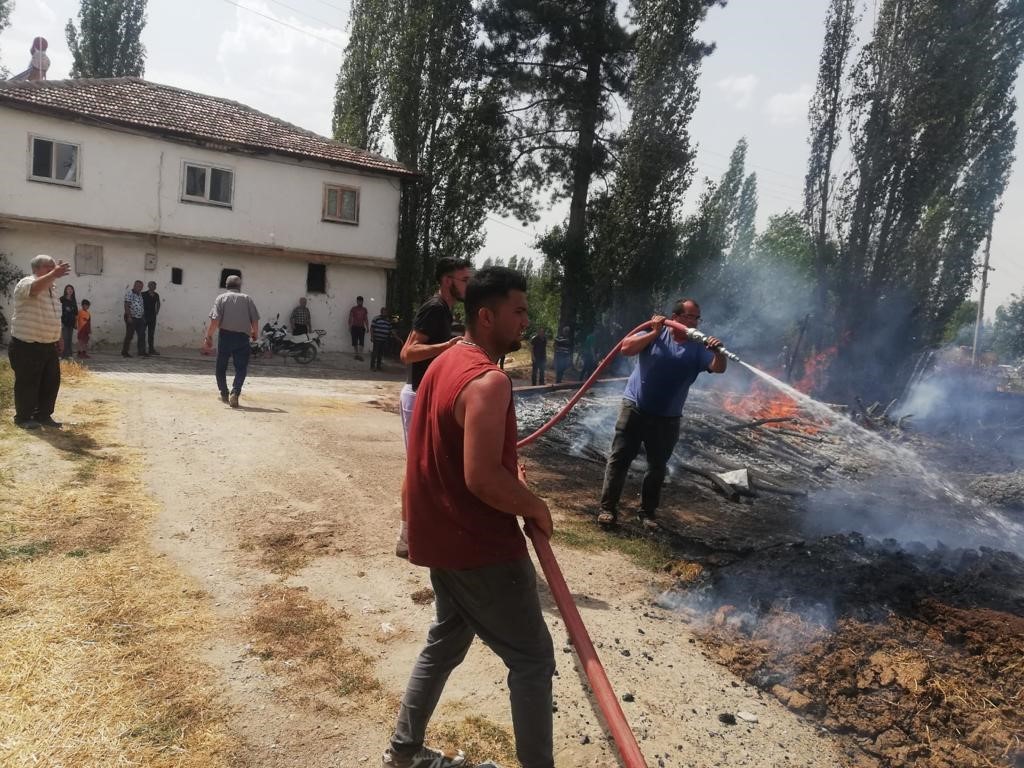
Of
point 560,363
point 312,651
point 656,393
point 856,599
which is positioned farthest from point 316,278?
point 856,599

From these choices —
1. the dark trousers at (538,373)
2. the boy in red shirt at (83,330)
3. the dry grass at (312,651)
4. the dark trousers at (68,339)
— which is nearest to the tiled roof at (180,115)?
the boy in red shirt at (83,330)

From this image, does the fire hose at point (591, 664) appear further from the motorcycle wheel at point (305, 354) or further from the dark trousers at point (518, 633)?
the motorcycle wheel at point (305, 354)

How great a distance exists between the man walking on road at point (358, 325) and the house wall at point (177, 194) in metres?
1.67

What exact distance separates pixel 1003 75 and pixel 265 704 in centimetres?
2531

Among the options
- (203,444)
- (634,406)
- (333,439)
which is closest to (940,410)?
(634,406)

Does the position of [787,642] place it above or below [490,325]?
below

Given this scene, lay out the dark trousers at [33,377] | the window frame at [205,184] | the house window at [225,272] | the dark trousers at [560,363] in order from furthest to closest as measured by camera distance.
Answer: the house window at [225,272]
the window frame at [205,184]
the dark trousers at [560,363]
the dark trousers at [33,377]

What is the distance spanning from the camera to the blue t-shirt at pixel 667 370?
565 centimetres

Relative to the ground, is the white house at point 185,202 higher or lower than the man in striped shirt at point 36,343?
higher

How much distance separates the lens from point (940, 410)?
52.5ft

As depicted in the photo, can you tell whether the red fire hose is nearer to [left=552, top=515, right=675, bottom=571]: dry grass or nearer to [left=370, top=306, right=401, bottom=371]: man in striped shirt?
[left=552, top=515, right=675, bottom=571]: dry grass

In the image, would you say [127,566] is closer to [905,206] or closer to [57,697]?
[57,697]

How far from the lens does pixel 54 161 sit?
53.4 ft

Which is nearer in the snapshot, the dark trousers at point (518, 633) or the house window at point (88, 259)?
the dark trousers at point (518, 633)
